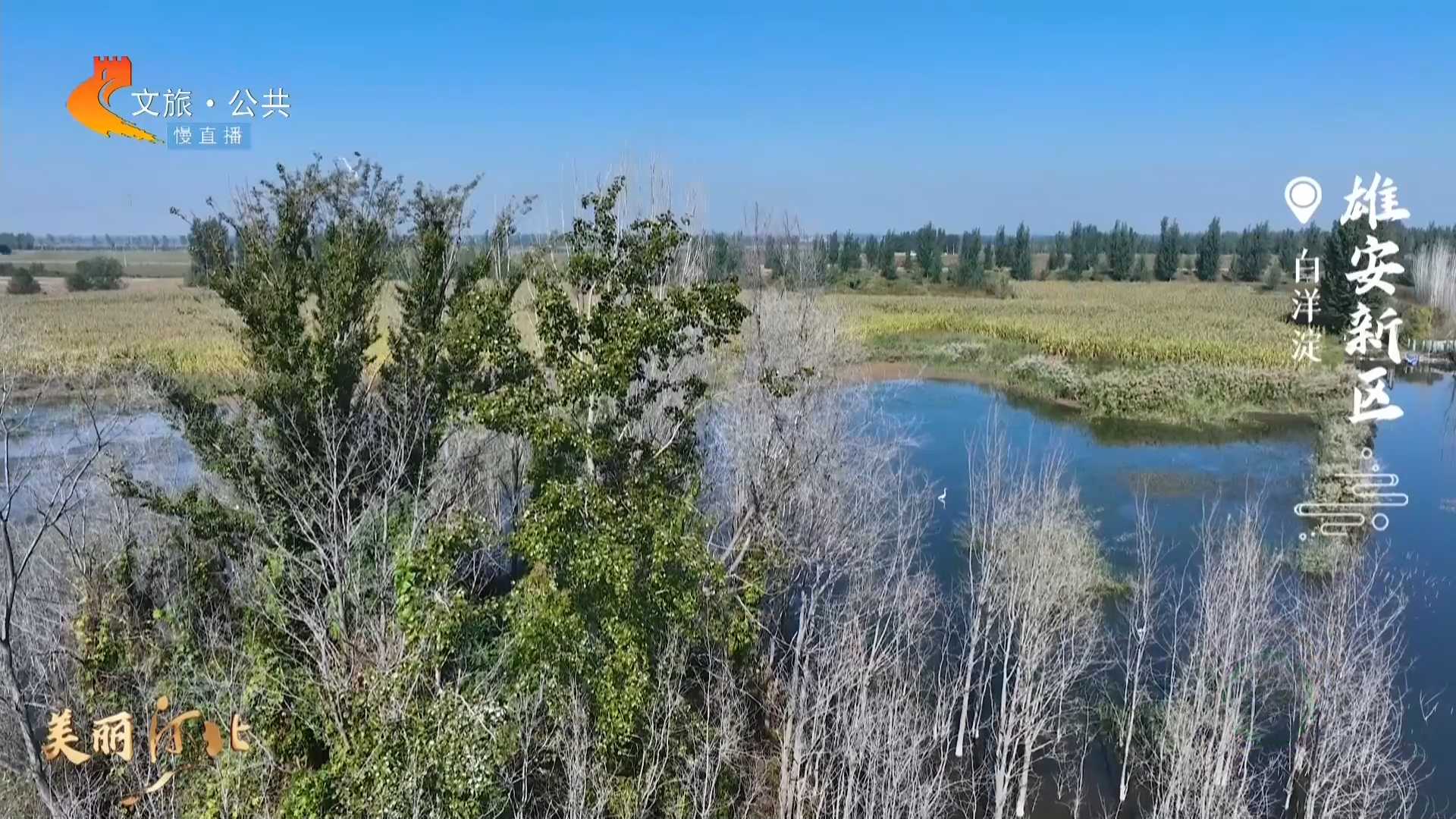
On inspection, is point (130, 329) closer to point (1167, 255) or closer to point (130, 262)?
point (130, 262)

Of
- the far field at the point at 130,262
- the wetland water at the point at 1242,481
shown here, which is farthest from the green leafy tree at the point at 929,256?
the far field at the point at 130,262

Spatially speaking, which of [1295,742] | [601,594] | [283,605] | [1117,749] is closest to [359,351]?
[283,605]

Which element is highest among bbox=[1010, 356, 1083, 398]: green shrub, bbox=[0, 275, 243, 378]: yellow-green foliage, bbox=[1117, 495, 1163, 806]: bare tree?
bbox=[0, 275, 243, 378]: yellow-green foliage

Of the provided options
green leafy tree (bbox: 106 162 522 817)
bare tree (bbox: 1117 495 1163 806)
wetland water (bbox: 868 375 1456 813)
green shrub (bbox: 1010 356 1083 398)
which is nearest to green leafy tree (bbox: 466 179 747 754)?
green leafy tree (bbox: 106 162 522 817)

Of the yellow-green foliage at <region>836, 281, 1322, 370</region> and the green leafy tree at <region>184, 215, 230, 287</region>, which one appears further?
the yellow-green foliage at <region>836, 281, 1322, 370</region>

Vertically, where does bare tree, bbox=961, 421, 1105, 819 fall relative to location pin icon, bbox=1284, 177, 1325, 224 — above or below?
below

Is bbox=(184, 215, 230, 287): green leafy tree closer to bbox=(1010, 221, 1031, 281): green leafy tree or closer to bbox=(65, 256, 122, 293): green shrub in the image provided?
bbox=(65, 256, 122, 293): green shrub

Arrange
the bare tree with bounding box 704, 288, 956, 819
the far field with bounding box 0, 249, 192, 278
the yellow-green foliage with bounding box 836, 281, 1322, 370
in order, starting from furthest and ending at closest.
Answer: the far field with bounding box 0, 249, 192, 278, the yellow-green foliage with bounding box 836, 281, 1322, 370, the bare tree with bounding box 704, 288, 956, 819

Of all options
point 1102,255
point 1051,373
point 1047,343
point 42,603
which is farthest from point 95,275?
point 1102,255

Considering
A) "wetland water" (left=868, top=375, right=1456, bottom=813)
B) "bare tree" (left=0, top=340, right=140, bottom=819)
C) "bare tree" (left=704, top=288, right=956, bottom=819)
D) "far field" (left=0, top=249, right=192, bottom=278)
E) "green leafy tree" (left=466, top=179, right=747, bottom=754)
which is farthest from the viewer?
"far field" (left=0, top=249, right=192, bottom=278)
